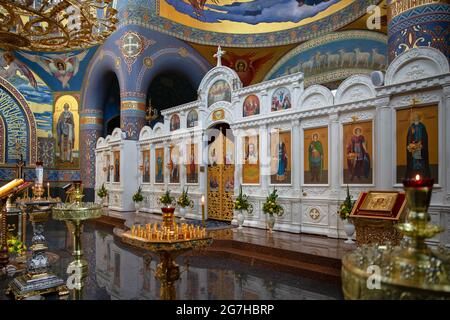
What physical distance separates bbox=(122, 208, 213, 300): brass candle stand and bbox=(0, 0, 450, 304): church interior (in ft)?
0.07

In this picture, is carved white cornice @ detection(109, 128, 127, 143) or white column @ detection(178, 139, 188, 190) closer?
white column @ detection(178, 139, 188, 190)

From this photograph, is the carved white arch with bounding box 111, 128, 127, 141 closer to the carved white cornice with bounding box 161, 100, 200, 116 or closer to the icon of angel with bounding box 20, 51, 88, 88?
the carved white cornice with bounding box 161, 100, 200, 116

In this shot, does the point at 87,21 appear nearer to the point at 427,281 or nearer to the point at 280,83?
the point at 280,83

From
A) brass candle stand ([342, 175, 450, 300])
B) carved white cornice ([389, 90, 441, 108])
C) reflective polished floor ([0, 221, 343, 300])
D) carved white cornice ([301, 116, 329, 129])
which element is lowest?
reflective polished floor ([0, 221, 343, 300])

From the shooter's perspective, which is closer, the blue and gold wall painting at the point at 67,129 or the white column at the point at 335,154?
the white column at the point at 335,154

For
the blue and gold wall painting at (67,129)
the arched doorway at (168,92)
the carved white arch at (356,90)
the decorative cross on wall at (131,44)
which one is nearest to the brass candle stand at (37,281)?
the carved white arch at (356,90)

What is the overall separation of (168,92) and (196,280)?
14741mm

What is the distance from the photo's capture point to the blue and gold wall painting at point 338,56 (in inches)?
505

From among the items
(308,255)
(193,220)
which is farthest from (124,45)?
(308,255)

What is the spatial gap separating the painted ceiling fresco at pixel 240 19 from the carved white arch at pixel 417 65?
315 inches

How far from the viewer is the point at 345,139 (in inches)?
301

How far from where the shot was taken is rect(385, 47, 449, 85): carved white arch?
6051 mm

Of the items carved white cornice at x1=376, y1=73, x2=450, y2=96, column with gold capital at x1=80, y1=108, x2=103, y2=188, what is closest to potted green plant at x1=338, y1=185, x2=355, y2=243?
carved white cornice at x1=376, y1=73, x2=450, y2=96

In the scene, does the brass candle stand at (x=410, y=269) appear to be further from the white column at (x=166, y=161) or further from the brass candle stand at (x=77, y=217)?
the white column at (x=166, y=161)
